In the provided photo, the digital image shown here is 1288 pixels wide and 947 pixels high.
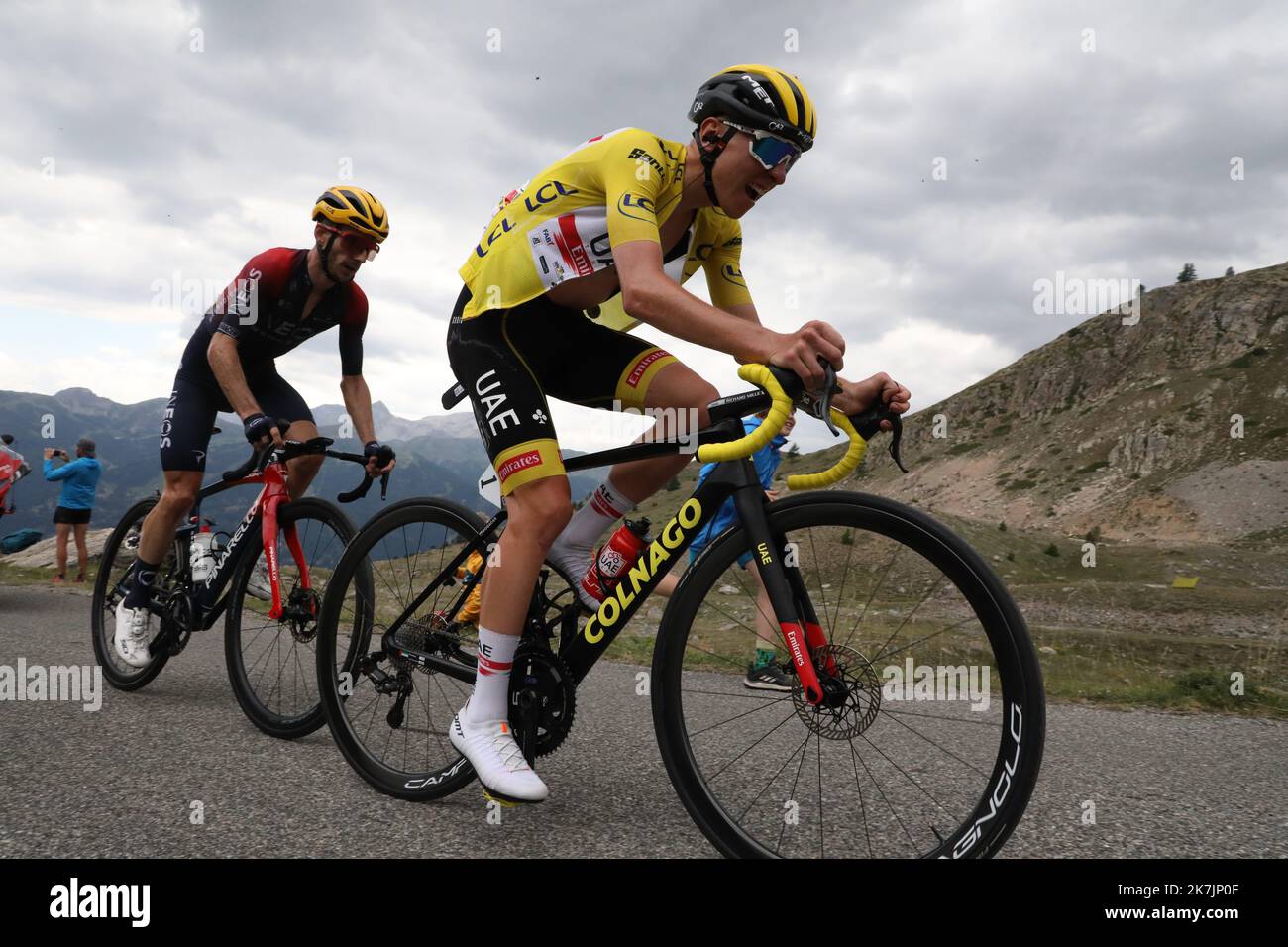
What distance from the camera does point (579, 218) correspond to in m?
2.68

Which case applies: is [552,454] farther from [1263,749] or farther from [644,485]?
[1263,749]

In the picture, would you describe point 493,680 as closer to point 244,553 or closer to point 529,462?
point 529,462

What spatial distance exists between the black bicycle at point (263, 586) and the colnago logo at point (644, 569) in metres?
1.48

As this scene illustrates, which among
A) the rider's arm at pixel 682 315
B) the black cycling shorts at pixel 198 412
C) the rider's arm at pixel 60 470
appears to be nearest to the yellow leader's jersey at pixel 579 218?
the rider's arm at pixel 682 315

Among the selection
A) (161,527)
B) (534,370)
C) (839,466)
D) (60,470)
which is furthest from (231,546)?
(60,470)

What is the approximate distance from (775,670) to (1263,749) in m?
2.81

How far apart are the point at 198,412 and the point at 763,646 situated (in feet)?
11.0

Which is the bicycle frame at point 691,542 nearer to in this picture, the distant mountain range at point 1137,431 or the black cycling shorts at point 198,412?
the black cycling shorts at point 198,412

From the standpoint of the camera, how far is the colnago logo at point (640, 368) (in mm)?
2988

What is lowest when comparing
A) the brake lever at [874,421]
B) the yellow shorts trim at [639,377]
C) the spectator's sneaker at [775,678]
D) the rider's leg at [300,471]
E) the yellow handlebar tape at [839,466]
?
the spectator's sneaker at [775,678]

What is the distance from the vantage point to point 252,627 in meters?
4.26

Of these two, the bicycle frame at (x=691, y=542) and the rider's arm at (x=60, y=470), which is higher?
the rider's arm at (x=60, y=470)
